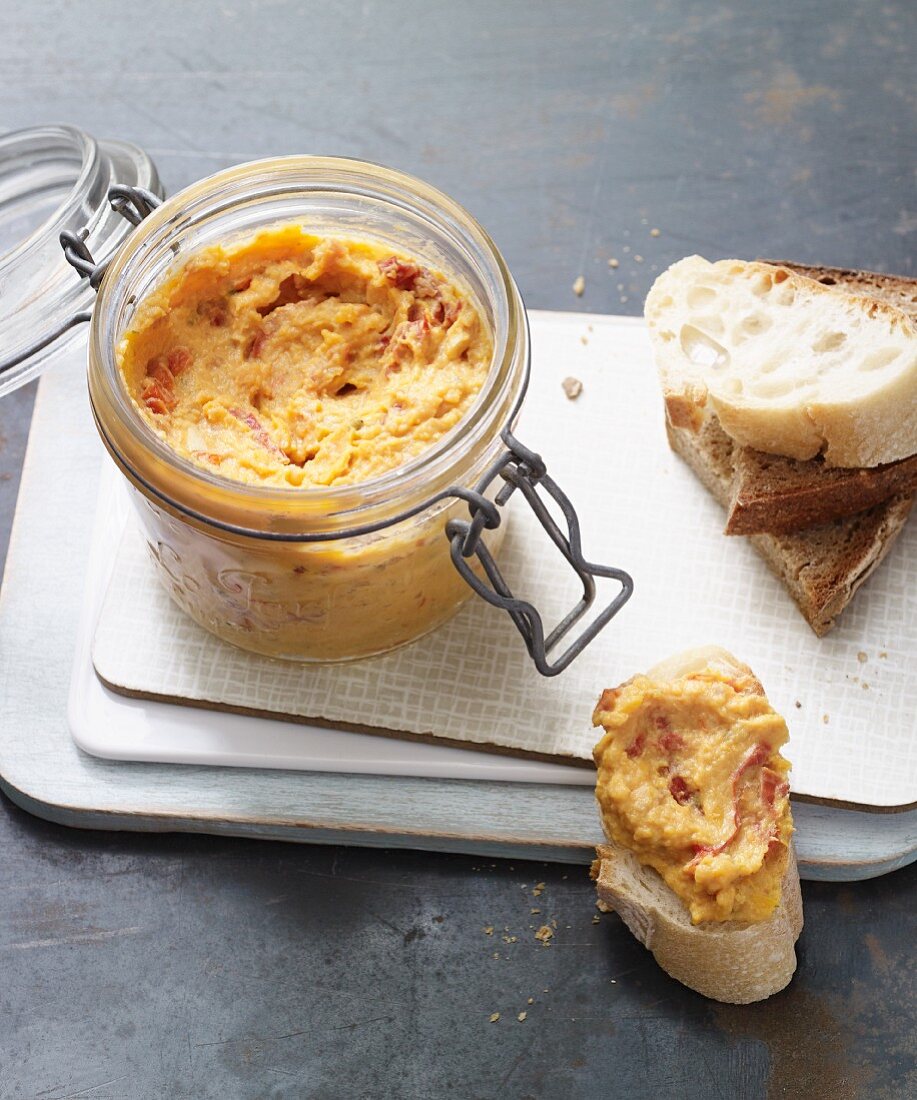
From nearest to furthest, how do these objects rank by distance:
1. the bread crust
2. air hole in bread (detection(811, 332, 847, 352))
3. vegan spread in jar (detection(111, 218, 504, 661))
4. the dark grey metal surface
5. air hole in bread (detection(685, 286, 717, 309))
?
vegan spread in jar (detection(111, 218, 504, 661)) < the bread crust < the dark grey metal surface < air hole in bread (detection(811, 332, 847, 352)) < air hole in bread (detection(685, 286, 717, 309))

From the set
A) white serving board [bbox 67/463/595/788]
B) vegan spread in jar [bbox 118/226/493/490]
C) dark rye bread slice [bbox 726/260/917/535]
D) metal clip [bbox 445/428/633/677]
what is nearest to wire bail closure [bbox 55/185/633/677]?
metal clip [bbox 445/428/633/677]

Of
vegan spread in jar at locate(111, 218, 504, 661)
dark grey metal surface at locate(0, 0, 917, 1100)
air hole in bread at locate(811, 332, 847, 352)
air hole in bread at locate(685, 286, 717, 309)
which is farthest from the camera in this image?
air hole in bread at locate(685, 286, 717, 309)

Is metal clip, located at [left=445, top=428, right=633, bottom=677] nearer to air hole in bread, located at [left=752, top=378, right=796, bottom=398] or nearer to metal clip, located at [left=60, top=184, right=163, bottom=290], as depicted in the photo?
air hole in bread, located at [left=752, top=378, right=796, bottom=398]

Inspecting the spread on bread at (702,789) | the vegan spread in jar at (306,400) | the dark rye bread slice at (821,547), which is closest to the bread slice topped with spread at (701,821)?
the spread on bread at (702,789)

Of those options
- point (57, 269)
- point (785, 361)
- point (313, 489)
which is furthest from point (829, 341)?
point (57, 269)

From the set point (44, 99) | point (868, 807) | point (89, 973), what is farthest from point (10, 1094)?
point (44, 99)

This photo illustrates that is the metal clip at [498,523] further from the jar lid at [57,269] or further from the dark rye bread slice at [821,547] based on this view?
the jar lid at [57,269]

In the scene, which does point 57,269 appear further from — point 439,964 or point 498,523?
point 439,964
